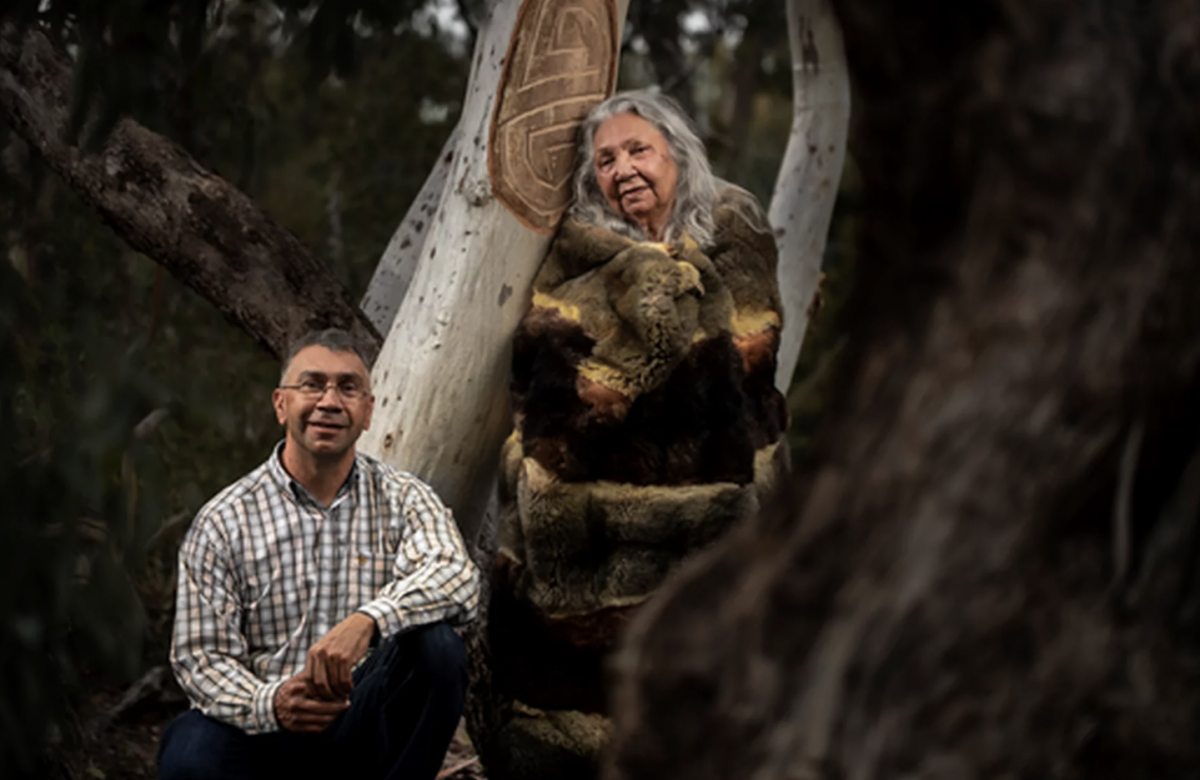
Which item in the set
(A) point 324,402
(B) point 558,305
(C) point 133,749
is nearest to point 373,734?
(A) point 324,402

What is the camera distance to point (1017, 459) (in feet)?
4.46

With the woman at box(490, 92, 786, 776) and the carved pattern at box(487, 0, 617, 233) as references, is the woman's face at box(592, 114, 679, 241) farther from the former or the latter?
the carved pattern at box(487, 0, 617, 233)

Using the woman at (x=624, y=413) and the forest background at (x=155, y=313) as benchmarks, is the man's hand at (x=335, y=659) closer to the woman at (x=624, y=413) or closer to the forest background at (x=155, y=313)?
the woman at (x=624, y=413)

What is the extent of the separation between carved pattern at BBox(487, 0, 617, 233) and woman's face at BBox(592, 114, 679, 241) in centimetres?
19

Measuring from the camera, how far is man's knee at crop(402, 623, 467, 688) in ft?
9.92

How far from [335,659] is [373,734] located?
12.1 inches

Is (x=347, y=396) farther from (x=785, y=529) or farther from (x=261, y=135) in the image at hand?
(x=261, y=135)

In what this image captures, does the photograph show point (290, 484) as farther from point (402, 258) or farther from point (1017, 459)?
point (1017, 459)

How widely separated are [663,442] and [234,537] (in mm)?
999

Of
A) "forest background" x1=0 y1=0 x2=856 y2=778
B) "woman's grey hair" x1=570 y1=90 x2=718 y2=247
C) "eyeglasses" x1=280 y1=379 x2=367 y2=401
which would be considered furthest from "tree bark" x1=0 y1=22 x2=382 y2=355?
"eyeglasses" x1=280 y1=379 x2=367 y2=401

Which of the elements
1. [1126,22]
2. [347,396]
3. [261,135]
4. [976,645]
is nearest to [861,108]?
[1126,22]

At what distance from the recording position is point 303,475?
317cm

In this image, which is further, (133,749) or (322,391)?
(133,749)

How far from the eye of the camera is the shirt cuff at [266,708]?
2895 mm
